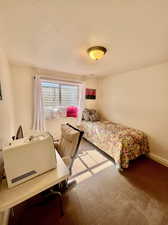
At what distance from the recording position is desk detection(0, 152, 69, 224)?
0.69 metres

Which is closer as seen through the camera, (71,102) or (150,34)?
(150,34)

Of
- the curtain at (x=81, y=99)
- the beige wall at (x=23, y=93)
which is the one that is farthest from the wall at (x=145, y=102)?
the beige wall at (x=23, y=93)

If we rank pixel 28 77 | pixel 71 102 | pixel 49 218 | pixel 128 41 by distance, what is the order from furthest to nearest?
pixel 71 102 < pixel 28 77 < pixel 128 41 < pixel 49 218

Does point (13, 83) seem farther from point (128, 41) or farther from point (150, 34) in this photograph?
point (150, 34)

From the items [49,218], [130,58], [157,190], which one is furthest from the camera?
[130,58]

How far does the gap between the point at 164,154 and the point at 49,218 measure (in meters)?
2.41

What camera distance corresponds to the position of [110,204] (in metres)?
1.32

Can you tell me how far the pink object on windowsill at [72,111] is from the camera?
10.8 feet

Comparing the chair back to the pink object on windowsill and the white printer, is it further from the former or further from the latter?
the pink object on windowsill

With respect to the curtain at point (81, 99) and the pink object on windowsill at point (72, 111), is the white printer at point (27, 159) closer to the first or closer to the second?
the pink object on windowsill at point (72, 111)

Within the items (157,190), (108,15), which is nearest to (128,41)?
(108,15)

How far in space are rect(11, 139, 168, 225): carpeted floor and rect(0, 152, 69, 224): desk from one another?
614 millimetres

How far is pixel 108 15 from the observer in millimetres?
966

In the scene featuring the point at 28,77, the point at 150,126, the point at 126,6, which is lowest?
the point at 150,126
